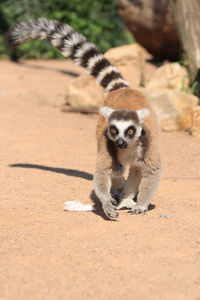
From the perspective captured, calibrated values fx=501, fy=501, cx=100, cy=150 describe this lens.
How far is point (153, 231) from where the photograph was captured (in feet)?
14.2

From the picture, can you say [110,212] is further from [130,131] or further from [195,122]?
[195,122]

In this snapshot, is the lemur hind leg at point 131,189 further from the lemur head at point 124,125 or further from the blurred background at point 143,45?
the blurred background at point 143,45

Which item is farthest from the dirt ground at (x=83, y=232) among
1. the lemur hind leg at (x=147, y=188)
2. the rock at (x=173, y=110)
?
the rock at (x=173, y=110)

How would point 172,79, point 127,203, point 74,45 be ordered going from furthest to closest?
point 172,79, point 74,45, point 127,203

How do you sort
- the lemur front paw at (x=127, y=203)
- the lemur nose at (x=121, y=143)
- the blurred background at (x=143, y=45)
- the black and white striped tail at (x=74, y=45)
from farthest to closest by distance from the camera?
the blurred background at (x=143, y=45)
the black and white striped tail at (x=74, y=45)
the lemur front paw at (x=127, y=203)
the lemur nose at (x=121, y=143)

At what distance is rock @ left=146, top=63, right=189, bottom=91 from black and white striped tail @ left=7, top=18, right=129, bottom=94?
3.90 metres

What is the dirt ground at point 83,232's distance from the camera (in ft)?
10.9

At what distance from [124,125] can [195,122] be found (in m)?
3.59

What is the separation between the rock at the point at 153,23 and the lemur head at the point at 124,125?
29.3ft

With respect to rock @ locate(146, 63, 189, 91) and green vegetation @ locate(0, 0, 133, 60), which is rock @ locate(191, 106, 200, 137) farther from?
green vegetation @ locate(0, 0, 133, 60)

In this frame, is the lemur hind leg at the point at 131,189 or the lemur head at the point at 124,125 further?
the lemur hind leg at the point at 131,189

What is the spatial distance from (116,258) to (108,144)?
1.42 m

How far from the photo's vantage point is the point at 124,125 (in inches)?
184

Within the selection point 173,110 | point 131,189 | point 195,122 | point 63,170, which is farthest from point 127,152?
point 173,110
